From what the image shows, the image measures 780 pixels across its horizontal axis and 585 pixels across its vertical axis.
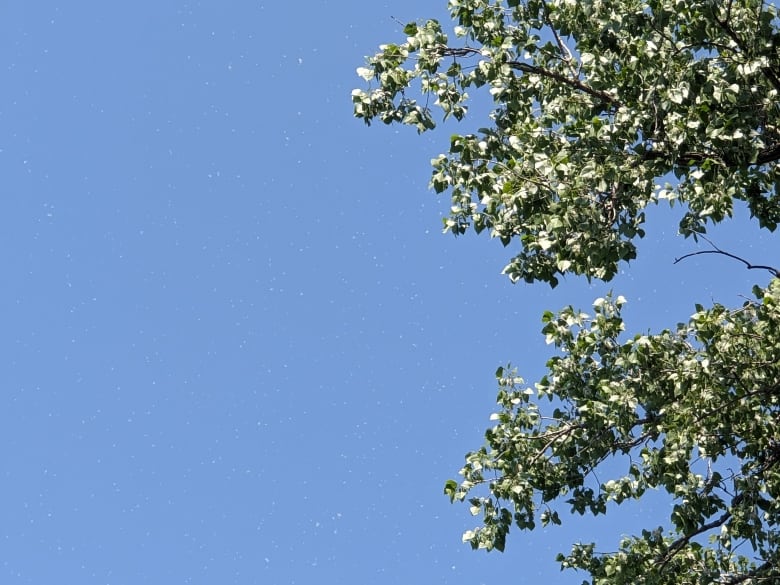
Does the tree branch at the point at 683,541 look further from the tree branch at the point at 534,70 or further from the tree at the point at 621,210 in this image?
the tree branch at the point at 534,70

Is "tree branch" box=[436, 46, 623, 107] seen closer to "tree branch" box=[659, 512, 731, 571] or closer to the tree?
the tree

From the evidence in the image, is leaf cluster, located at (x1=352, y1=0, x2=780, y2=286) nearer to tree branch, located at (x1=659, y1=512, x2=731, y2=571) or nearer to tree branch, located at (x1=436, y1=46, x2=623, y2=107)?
tree branch, located at (x1=436, y1=46, x2=623, y2=107)

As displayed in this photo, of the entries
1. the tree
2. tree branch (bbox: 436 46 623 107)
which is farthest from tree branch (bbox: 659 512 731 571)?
tree branch (bbox: 436 46 623 107)

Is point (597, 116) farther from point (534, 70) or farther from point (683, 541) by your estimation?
point (683, 541)

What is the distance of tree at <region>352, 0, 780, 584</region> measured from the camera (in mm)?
7727

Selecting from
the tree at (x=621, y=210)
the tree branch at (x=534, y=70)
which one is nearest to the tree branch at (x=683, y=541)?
the tree at (x=621, y=210)

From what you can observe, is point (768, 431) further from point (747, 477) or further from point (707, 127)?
point (707, 127)

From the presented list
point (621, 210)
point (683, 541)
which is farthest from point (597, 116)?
point (683, 541)

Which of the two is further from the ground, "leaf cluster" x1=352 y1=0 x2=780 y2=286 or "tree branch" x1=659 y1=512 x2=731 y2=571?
"leaf cluster" x1=352 y1=0 x2=780 y2=286

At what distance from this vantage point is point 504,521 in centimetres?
920

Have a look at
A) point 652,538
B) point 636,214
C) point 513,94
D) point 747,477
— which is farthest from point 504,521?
point 513,94

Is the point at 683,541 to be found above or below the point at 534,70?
below

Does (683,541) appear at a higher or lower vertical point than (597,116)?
lower

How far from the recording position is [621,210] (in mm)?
8328
